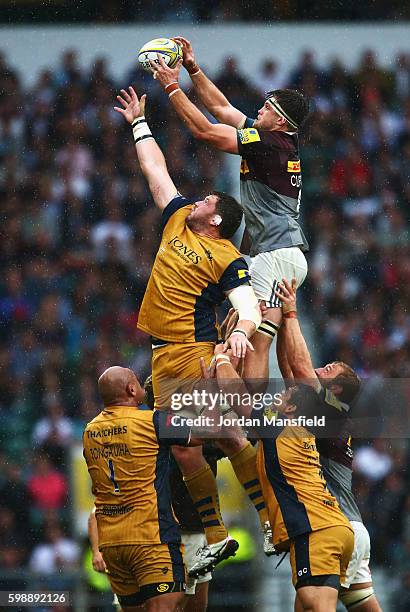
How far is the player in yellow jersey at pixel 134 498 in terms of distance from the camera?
759 centimetres

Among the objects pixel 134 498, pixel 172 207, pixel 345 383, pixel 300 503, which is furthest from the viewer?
pixel 345 383

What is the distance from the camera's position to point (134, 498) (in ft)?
25.2

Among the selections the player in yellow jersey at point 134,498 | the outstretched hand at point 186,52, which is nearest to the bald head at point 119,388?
the player in yellow jersey at point 134,498

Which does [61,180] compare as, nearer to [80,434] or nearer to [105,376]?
[80,434]

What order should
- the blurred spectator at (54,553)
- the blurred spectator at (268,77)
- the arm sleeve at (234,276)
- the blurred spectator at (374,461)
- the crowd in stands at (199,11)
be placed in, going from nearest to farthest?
the arm sleeve at (234,276), the blurred spectator at (54,553), the blurred spectator at (374,461), the blurred spectator at (268,77), the crowd in stands at (199,11)

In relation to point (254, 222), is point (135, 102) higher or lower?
higher

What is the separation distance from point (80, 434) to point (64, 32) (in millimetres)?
6454

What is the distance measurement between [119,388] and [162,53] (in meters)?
2.21

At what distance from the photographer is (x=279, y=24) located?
682 inches

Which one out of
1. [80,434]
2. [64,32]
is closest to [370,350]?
[80,434]

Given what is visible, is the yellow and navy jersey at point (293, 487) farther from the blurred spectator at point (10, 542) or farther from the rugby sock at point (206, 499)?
the blurred spectator at point (10, 542)

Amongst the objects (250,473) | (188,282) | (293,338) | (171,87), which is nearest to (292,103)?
(171,87)

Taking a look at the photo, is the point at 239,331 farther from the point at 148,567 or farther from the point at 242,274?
the point at 148,567

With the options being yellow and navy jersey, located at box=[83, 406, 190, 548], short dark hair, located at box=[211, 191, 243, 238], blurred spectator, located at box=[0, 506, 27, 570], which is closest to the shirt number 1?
→ yellow and navy jersey, located at box=[83, 406, 190, 548]
